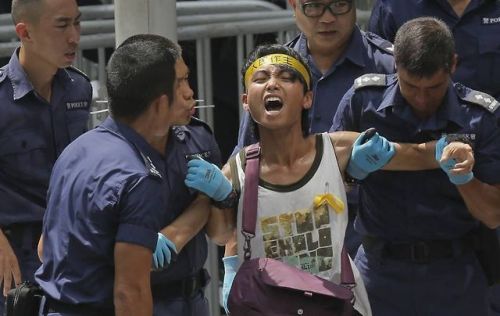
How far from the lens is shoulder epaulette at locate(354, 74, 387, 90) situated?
13.8 feet

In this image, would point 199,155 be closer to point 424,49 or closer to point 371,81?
point 371,81

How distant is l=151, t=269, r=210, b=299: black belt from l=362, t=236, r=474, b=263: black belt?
Answer: 2.25 feet

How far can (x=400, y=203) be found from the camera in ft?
13.7

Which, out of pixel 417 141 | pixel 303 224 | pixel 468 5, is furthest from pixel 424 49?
pixel 468 5

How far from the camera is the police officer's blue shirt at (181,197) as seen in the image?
3887mm

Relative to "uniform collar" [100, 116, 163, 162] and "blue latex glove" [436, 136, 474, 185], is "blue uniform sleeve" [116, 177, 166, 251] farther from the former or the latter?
"blue latex glove" [436, 136, 474, 185]

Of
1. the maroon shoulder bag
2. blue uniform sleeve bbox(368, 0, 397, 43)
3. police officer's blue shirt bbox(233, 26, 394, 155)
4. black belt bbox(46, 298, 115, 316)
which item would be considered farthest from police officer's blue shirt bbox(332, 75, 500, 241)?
black belt bbox(46, 298, 115, 316)

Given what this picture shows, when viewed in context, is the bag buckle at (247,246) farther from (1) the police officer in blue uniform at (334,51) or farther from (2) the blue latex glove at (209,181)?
(1) the police officer in blue uniform at (334,51)

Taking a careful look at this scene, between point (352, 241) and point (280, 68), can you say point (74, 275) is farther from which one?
point (352, 241)

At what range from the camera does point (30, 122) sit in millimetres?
4574

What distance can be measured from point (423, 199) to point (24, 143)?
5.01 ft

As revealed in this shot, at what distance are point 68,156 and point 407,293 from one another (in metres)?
1.32

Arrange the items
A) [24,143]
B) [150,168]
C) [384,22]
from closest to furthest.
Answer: [150,168]
[24,143]
[384,22]

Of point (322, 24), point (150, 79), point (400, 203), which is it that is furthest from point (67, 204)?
point (322, 24)
